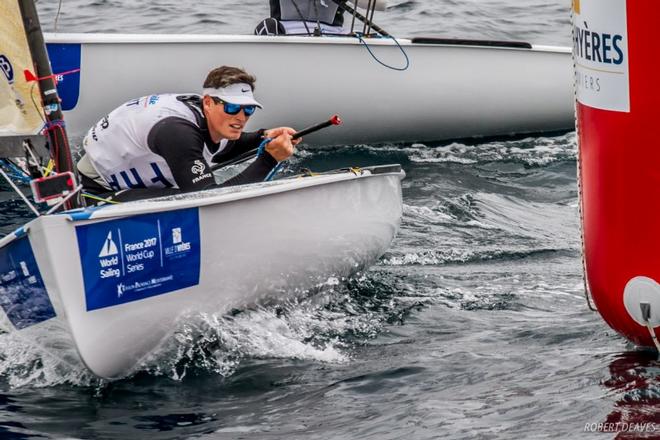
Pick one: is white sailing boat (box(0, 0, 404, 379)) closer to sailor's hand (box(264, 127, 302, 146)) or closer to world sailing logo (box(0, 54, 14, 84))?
world sailing logo (box(0, 54, 14, 84))

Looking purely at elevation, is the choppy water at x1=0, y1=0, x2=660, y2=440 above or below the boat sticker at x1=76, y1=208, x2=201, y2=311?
below

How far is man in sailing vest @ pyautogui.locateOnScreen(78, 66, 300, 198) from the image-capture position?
143 inches

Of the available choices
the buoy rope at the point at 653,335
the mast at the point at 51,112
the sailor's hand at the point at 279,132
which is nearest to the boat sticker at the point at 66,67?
the sailor's hand at the point at 279,132

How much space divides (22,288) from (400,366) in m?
1.09

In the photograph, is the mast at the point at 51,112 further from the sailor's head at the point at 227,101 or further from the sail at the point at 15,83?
the sailor's head at the point at 227,101

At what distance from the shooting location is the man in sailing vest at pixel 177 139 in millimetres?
3643

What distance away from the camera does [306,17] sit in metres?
6.67

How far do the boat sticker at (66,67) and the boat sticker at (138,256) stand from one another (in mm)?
2987

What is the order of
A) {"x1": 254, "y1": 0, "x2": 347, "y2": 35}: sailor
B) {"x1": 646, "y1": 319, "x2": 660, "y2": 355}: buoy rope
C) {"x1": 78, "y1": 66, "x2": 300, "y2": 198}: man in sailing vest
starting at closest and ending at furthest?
{"x1": 646, "y1": 319, "x2": 660, "y2": 355}: buoy rope, {"x1": 78, "y1": 66, "x2": 300, "y2": 198}: man in sailing vest, {"x1": 254, "y1": 0, "x2": 347, "y2": 35}: sailor

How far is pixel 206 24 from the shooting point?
885 cm

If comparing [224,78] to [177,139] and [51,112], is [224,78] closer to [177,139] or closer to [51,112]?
[177,139]

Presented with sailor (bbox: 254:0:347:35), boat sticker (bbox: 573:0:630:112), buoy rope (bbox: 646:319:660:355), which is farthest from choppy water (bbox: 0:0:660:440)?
sailor (bbox: 254:0:347:35)

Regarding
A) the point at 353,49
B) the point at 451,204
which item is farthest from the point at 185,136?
the point at 353,49

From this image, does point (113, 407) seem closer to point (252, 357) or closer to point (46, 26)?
point (252, 357)
